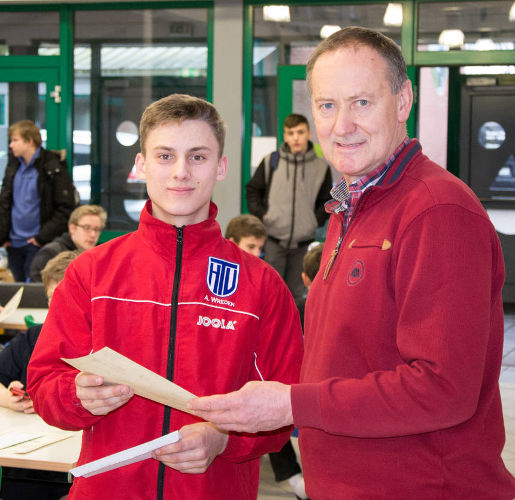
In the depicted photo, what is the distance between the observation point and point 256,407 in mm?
1368

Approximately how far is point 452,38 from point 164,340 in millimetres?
6928

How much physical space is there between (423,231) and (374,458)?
41 cm

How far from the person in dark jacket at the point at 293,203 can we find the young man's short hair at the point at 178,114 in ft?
16.5

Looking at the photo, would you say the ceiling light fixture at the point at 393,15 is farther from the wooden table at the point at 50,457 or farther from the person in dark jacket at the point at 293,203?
the wooden table at the point at 50,457

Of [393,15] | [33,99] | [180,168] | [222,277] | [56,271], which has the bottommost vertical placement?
[56,271]

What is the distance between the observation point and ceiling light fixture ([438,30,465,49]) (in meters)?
7.91

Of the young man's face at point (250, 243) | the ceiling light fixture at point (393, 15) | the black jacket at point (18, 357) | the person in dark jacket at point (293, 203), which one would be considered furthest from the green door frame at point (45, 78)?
the black jacket at point (18, 357)

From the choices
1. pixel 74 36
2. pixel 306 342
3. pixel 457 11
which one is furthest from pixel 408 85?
pixel 74 36

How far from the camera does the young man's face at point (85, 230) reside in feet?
19.2

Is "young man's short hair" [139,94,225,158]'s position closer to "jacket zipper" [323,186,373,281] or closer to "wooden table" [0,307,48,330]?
"jacket zipper" [323,186,373,281]

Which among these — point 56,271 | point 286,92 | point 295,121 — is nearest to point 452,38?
A: point 286,92

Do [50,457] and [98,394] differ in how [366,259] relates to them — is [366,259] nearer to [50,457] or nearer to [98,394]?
[98,394]

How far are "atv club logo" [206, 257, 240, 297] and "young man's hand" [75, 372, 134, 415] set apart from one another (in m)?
0.37

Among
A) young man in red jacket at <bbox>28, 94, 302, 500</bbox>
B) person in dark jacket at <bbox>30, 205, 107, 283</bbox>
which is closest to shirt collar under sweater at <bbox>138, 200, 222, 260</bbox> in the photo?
young man in red jacket at <bbox>28, 94, 302, 500</bbox>
